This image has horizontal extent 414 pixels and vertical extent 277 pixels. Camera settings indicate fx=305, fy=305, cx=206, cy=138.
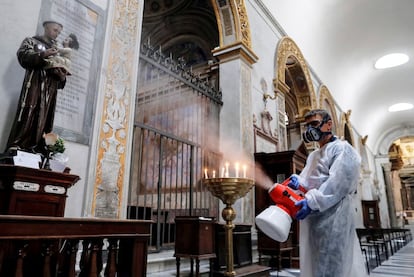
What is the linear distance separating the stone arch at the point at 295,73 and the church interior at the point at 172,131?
0.21 ft

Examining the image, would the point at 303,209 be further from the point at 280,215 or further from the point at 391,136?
the point at 391,136

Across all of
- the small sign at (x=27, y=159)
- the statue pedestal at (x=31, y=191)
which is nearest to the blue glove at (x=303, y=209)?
the statue pedestal at (x=31, y=191)

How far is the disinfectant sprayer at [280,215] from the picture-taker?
6.16ft

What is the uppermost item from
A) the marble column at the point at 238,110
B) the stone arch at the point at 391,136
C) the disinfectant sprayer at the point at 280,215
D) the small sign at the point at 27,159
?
the stone arch at the point at 391,136

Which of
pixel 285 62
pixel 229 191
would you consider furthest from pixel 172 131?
pixel 285 62

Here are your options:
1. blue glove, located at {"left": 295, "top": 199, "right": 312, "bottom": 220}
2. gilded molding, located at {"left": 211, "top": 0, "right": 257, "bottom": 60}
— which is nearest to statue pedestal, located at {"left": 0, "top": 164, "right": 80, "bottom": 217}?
blue glove, located at {"left": 295, "top": 199, "right": 312, "bottom": 220}

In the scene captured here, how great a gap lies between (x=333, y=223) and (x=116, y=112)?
7.88ft

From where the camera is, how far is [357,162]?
2.23 metres

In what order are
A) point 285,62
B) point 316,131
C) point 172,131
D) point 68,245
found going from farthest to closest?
point 285,62 → point 172,131 → point 316,131 → point 68,245

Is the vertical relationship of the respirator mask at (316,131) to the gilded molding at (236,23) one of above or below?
below

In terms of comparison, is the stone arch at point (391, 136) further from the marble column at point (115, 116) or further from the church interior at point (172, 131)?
the marble column at point (115, 116)

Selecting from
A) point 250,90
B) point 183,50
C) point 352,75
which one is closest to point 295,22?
point 183,50

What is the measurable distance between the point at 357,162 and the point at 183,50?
8.14 metres

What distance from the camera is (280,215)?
193cm
